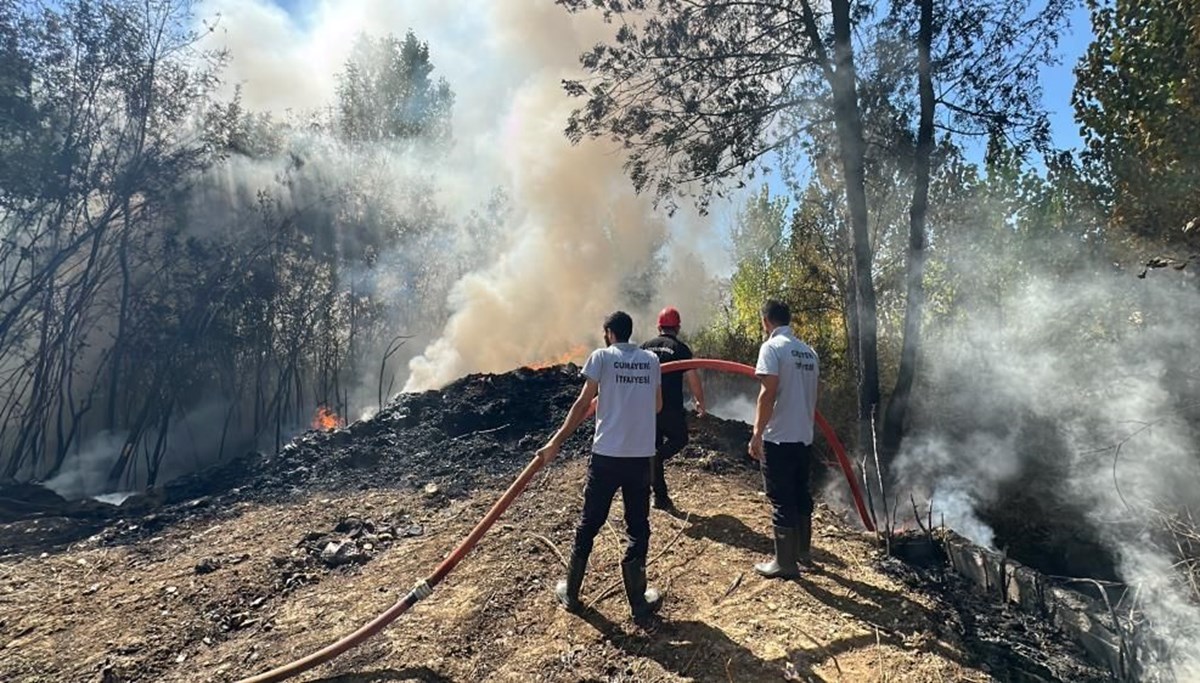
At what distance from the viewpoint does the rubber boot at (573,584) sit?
4.23m

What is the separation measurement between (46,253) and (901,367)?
648 inches

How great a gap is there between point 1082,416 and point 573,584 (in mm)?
9283

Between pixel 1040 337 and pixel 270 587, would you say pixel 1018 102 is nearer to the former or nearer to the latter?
pixel 1040 337

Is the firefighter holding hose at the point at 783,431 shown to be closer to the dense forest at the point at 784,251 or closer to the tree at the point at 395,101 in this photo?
the dense forest at the point at 784,251

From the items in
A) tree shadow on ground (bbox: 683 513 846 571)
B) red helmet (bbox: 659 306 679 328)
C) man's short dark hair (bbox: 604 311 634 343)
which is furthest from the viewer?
red helmet (bbox: 659 306 679 328)

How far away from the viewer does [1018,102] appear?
30.8 ft

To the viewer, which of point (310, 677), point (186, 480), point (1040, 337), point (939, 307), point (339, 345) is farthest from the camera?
point (339, 345)

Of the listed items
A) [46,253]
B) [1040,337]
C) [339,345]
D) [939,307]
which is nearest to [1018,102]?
[1040,337]

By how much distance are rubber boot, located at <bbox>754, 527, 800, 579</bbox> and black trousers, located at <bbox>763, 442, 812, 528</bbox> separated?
0.06m

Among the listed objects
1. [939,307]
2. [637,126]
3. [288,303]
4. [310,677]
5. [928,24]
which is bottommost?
[310,677]

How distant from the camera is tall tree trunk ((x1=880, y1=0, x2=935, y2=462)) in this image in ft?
31.4

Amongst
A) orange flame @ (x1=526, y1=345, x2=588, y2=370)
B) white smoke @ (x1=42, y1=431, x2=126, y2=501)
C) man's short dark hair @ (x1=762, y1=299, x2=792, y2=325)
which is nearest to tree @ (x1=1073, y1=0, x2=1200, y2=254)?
man's short dark hair @ (x1=762, y1=299, x2=792, y2=325)

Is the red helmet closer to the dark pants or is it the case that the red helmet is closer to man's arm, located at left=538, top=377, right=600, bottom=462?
the dark pants

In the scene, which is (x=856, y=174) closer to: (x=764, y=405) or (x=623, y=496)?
(x=764, y=405)
